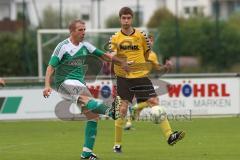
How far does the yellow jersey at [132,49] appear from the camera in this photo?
1438 centimetres

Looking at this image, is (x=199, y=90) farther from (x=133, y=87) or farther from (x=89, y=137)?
(x=89, y=137)

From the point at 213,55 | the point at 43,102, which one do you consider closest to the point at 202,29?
the point at 213,55

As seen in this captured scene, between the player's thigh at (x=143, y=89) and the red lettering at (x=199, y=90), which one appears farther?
the red lettering at (x=199, y=90)

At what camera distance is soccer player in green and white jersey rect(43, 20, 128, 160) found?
12.7m

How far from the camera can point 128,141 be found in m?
16.3

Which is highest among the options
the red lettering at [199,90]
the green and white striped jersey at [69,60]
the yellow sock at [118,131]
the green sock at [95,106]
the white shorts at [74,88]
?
the green and white striped jersey at [69,60]

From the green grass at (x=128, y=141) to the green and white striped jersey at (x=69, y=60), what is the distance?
1.36 metres

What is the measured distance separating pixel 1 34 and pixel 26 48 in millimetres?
9097

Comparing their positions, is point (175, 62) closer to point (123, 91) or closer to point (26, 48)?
point (26, 48)

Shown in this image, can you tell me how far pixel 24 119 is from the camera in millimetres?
24031

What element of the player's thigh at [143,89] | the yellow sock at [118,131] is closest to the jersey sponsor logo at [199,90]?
the player's thigh at [143,89]

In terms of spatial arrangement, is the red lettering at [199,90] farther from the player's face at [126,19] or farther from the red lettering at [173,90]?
the player's face at [126,19]

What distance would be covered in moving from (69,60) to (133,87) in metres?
1.85

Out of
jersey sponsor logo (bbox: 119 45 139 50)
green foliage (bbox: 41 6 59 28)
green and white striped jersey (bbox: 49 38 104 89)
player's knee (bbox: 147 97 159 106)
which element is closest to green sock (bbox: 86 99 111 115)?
green and white striped jersey (bbox: 49 38 104 89)
